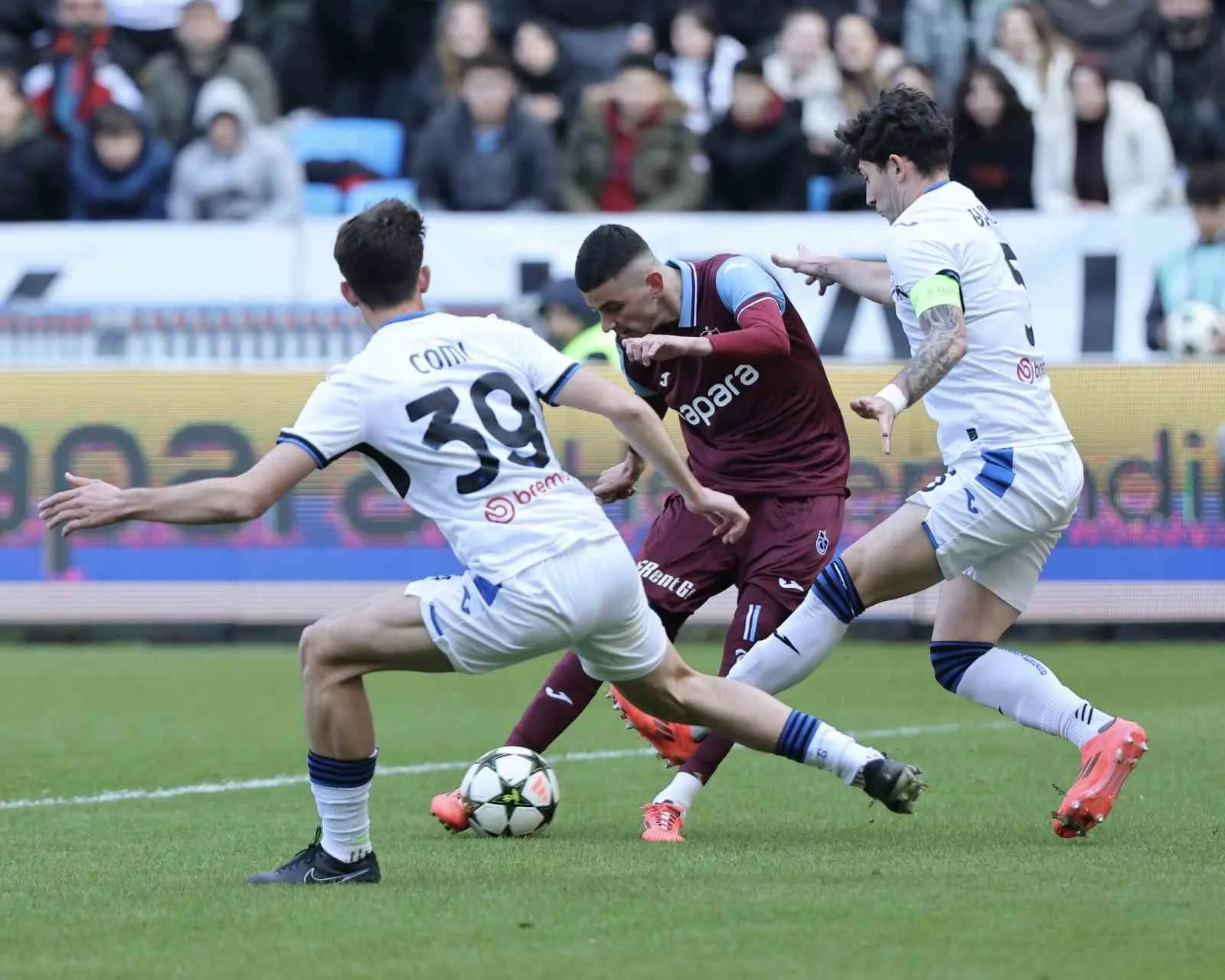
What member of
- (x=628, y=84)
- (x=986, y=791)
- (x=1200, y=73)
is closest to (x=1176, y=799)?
(x=986, y=791)

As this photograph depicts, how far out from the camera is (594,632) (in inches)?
233

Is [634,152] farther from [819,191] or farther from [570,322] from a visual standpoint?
[570,322]

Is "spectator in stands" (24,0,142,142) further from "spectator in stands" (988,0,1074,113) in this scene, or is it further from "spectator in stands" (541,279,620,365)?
"spectator in stands" (988,0,1074,113)

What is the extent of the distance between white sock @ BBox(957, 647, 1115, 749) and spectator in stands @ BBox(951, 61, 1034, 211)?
8.96m

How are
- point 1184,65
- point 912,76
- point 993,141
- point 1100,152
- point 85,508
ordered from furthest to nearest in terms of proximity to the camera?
point 1184,65 < point 1100,152 < point 912,76 < point 993,141 < point 85,508

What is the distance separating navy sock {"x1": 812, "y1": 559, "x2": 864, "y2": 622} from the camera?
7086mm

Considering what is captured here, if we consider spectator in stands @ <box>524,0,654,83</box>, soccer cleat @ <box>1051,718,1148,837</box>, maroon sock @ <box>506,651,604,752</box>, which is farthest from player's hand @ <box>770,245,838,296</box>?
spectator in stands @ <box>524,0,654,83</box>

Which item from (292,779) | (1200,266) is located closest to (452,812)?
(292,779)

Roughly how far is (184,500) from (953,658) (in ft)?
9.29

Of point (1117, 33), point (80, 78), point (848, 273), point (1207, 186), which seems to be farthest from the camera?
point (80, 78)

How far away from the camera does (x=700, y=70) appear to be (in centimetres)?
1738

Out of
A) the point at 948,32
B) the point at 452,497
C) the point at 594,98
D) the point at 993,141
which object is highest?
the point at 948,32

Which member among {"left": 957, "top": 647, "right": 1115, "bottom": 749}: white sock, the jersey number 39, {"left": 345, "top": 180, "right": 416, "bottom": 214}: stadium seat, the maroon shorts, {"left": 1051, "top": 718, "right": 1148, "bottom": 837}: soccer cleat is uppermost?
{"left": 345, "top": 180, "right": 416, "bottom": 214}: stadium seat

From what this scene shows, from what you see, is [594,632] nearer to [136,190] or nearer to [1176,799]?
[1176,799]
